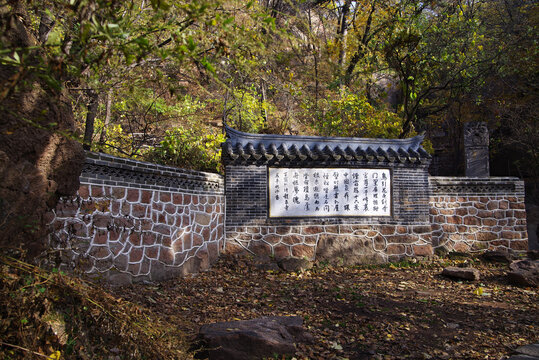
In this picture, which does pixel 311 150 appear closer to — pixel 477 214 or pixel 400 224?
pixel 400 224

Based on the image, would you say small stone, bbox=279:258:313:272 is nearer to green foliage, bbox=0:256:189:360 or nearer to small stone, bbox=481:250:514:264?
small stone, bbox=481:250:514:264

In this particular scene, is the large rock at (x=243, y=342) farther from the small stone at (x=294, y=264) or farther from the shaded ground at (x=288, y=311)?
the small stone at (x=294, y=264)

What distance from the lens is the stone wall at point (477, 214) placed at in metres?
10.4

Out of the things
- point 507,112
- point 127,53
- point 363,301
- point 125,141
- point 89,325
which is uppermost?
point 507,112

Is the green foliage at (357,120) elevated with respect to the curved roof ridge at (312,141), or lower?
elevated

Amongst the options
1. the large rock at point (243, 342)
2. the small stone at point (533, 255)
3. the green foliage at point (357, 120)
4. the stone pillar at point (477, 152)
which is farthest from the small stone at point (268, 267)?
the small stone at point (533, 255)

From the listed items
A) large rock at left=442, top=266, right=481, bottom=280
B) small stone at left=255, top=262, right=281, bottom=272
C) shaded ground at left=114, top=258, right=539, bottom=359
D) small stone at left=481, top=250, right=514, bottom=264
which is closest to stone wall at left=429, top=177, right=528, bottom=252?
small stone at left=481, top=250, right=514, bottom=264

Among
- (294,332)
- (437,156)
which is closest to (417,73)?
(437,156)

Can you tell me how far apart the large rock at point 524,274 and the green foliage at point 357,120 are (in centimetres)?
572

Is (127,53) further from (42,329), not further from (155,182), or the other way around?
(155,182)

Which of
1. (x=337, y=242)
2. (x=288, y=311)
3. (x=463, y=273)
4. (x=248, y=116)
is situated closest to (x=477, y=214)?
(x=463, y=273)

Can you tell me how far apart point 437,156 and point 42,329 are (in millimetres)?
17649

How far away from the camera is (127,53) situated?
2.24m

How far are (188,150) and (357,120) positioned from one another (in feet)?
19.9
